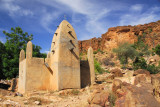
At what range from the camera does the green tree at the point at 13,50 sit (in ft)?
61.1

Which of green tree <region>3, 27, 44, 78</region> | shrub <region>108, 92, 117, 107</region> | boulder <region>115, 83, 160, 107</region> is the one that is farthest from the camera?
green tree <region>3, 27, 44, 78</region>

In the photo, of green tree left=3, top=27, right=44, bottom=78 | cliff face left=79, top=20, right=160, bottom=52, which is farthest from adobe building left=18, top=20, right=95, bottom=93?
cliff face left=79, top=20, right=160, bottom=52

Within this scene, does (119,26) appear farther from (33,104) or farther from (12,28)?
(33,104)

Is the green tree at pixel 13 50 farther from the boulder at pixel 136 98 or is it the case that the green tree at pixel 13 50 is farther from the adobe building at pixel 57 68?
the boulder at pixel 136 98

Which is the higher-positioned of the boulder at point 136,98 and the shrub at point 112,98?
the boulder at point 136,98

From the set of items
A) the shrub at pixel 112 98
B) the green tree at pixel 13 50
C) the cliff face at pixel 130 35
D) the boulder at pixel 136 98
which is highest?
the cliff face at pixel 130 35

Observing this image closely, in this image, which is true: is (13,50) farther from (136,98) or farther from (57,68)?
(136,98)

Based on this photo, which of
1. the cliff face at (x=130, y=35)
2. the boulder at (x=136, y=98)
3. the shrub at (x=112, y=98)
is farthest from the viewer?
the cliff face at (x=130, y=35)

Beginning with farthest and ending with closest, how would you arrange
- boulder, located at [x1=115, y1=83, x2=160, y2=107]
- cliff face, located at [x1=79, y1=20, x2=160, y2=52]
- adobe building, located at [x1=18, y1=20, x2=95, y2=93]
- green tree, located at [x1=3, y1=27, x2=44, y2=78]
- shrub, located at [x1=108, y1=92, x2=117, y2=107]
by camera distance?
cliff face, located at [x1=79, y1=20, x2=160, y2=52] → green tree, located at [x1=3, y1=27, x2=44, y2=78] → adobe building, located at [x1=18, y1=20, x2=95, y2=93] → shrub, located at [x1=108, y1=92, x2=117, y2=107] → boulder, located at [x1=115, y1=83, x2=160, y2=107]

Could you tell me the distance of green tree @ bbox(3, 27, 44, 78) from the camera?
61.1ft

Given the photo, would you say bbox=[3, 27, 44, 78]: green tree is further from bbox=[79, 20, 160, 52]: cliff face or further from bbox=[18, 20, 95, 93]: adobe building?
bbox=[79, 20, 160, 52]: cliff face

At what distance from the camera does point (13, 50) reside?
20.5 metres

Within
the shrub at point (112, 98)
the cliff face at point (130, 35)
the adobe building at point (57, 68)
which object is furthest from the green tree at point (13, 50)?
the cliff face at point (130, 35)

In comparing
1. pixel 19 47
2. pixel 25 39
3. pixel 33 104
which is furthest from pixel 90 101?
pixel 25 39
